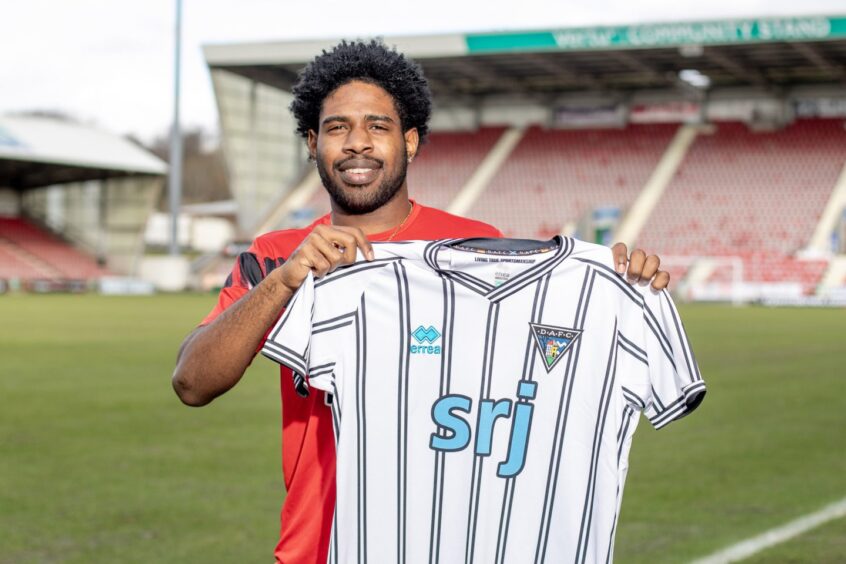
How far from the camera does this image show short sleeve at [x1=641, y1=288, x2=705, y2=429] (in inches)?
104

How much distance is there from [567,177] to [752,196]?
6701 mm

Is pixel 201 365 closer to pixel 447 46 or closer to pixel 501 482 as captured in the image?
pixel 501 482

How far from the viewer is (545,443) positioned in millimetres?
2518

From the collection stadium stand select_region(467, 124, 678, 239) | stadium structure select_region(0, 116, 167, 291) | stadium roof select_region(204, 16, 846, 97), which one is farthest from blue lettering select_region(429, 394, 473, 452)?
stadium structure select_region(0, 116, 167, 291)

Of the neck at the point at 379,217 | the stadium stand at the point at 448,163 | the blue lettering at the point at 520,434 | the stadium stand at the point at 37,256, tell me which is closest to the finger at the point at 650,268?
the blue lettering at the point at 520,434

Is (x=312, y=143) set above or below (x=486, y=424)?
above

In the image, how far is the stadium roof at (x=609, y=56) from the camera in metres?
33.4

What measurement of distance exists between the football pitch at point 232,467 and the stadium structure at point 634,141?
21647mm

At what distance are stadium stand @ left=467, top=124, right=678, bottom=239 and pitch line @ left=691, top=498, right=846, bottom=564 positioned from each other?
3233cm

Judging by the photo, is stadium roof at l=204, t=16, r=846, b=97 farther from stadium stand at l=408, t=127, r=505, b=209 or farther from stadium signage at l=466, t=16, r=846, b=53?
stadium stand at l=408, t=127, r=505, b=209

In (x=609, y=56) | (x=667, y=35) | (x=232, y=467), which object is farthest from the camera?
(x=609, y=56)

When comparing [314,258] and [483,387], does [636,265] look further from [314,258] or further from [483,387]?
[314,258]

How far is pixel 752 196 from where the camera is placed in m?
37.2

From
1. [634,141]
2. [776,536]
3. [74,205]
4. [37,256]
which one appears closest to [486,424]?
[776,536]
